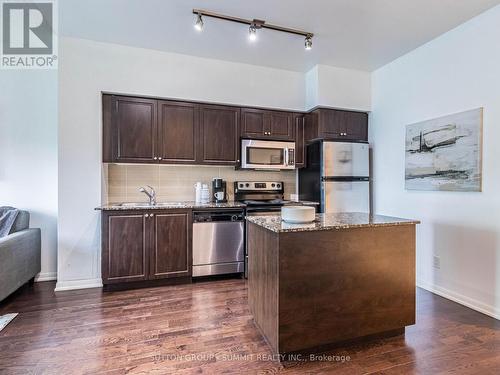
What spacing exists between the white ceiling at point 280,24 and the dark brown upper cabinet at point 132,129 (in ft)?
2.24

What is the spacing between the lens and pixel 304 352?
1888 millimetres

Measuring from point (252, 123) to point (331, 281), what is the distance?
2456mm

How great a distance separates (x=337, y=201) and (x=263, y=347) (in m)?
2.24

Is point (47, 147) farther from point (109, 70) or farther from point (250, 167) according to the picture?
point (250, 167)

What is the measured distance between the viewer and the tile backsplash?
11.4ft

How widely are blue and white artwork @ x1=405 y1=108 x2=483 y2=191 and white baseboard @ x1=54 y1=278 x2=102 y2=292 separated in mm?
3842

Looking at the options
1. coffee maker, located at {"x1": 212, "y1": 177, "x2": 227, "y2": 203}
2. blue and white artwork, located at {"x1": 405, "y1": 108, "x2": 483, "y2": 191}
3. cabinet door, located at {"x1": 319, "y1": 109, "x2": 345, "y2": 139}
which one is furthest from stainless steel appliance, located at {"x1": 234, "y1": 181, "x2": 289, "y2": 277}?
blue and white artwork, located at {"x1": 405, "y1": 108, "x2": 483, "y2": 191}

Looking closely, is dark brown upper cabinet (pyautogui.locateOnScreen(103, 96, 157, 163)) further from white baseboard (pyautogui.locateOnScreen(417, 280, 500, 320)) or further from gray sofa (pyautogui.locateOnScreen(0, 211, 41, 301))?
white baseboard (pyautogui.locateOnScreen(417, 280, 500, 320))

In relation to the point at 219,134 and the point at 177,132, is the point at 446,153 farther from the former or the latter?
the point at 177,132

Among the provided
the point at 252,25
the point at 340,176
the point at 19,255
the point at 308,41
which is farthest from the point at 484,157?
the point at 19,255

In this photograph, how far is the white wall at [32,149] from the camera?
127 inches

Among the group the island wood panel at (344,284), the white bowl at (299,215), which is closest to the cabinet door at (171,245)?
the white bowl at (299,215)

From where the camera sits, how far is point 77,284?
10.1 feet

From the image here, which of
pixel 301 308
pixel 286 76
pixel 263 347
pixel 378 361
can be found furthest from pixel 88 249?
pixel 286 76
